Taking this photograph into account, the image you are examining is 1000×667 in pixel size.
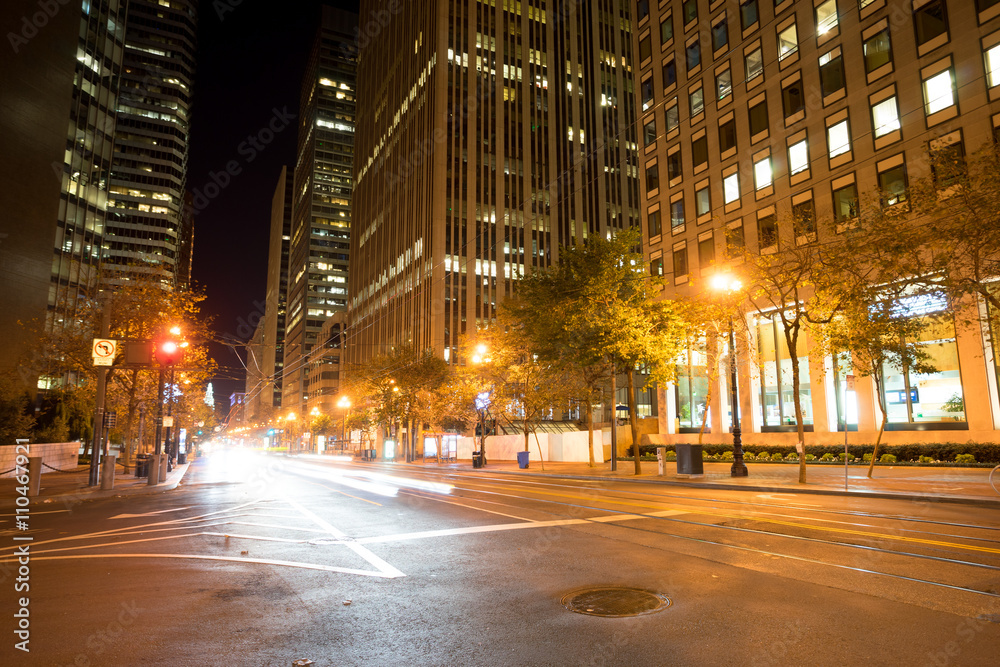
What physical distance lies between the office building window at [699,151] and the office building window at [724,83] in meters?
2.96

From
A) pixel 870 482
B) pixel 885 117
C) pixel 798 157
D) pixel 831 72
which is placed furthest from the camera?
pixel 798 157

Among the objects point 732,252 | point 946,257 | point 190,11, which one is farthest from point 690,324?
point 190,11

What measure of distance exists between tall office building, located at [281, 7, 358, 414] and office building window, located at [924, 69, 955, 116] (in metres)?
144

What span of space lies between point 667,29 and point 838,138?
1827 centimetres

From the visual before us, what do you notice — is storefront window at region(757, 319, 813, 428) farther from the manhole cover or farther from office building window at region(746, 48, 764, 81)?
the manhole cover

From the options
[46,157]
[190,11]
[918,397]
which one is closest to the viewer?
[918,397]

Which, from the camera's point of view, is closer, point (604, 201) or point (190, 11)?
point (604, 201)

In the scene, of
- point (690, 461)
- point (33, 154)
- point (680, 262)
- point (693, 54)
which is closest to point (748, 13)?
point (693, 54)

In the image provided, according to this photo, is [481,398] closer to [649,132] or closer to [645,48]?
[649,132]

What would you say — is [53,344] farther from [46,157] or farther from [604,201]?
[604,201]

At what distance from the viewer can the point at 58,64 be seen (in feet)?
172

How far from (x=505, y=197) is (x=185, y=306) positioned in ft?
199

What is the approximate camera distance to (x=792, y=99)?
34.1 m

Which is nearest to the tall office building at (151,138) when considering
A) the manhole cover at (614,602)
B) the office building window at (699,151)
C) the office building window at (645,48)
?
the office building window at (645,48)
